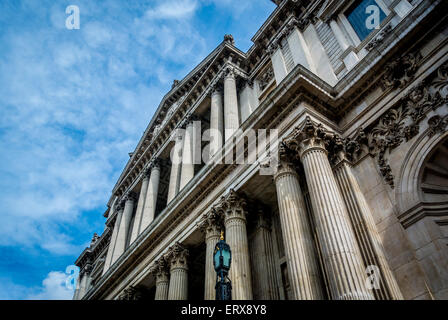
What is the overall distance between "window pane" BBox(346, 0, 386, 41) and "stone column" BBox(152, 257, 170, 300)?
15125 millimetres

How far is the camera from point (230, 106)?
21.6 meters

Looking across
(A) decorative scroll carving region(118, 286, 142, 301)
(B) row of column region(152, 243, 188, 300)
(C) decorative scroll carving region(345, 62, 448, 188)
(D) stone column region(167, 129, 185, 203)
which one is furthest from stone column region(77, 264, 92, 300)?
(C) decorative scroll carving region(345, 62, 448, 188)

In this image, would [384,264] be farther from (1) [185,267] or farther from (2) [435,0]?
(1) [185,267]

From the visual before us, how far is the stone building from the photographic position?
32.3 ft

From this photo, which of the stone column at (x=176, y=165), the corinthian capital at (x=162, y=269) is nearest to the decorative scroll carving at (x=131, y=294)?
the corinthian capital at (x=162, y=269)

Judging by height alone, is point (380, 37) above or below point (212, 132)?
below

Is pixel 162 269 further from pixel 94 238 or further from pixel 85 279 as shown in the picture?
pixel 94 238

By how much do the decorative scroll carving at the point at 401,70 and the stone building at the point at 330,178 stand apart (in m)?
0.04

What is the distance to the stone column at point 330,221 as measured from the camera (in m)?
8.88

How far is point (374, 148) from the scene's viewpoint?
1228cm

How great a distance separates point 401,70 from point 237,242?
8.77 m

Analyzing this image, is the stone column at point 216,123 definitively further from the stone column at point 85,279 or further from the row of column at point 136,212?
the stone column at point 85,279

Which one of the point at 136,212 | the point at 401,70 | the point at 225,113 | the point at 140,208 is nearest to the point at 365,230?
the point at 401,70
